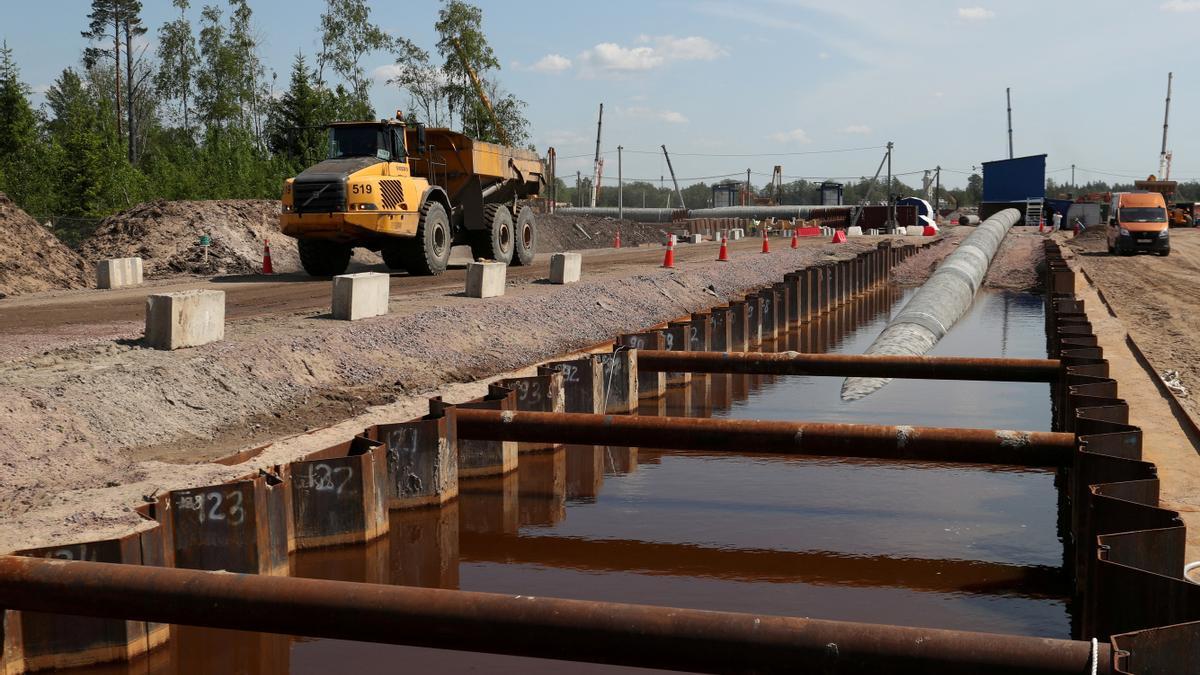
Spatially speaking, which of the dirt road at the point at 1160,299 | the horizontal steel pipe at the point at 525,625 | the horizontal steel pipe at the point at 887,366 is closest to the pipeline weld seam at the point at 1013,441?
the horizontal steel pipe at the point at 887,366

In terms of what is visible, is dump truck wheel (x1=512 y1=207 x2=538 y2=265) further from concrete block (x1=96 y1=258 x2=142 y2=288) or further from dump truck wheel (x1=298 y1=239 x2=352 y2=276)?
concrete block (x1=96 y1=258 x2=142 y2=288)

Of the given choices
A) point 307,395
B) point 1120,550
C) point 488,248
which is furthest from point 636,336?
point 488,248

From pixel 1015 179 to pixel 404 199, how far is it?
A: 49.1 meters

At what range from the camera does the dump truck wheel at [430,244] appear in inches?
842

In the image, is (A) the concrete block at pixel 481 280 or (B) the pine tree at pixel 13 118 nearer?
(A) the concrete block at pixel 481 280

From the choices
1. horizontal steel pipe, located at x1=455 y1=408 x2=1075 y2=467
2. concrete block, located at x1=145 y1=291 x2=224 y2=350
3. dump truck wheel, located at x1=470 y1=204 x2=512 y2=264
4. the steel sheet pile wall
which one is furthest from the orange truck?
concrete block, located at x1=145 y1=291 x2=224 y2=350

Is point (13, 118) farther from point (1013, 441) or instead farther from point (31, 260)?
point (1013, 441)

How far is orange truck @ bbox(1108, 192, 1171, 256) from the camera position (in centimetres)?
3638

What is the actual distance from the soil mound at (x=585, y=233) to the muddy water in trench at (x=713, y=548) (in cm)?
3171

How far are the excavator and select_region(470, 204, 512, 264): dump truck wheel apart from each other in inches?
1.0

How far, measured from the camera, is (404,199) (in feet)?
66.9

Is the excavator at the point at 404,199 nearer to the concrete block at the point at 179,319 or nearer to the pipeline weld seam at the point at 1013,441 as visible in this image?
the concrete block at the point at 179,319

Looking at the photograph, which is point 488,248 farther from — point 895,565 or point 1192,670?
point 1192,670

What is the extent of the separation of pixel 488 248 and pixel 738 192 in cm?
7250
